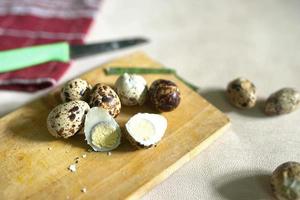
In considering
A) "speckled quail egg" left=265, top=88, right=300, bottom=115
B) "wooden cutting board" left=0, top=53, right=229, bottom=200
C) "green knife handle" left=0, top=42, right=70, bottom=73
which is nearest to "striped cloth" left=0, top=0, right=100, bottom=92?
"green knife handle" left=0, top=42, right=70, bottom=73

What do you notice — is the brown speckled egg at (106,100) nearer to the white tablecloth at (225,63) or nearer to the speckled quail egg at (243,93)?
the white tablecloth at (225,63)

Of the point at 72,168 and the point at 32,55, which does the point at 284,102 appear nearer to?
the point at 72,168

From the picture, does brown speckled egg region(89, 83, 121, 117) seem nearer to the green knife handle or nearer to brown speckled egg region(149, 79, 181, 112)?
brown speckled egg region(149, 79, 181, 112)

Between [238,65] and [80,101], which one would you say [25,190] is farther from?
[238,65]

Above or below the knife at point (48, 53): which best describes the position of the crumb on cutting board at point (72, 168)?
below

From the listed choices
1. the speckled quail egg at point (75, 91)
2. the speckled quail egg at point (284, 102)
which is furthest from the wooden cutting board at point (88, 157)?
the speckled quail egg at point (284, 102)

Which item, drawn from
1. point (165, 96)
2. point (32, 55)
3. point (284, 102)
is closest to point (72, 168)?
point (165, 96)

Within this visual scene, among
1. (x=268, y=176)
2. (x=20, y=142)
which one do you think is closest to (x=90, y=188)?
(x=20, y=142)
